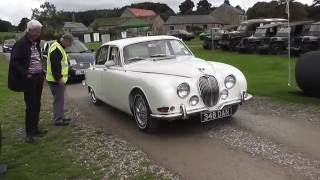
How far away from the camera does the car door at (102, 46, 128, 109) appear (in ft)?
29.8

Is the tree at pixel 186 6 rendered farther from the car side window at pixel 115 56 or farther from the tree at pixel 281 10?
the car side window at pixel 115 56

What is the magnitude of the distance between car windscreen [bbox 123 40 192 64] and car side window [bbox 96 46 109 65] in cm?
110

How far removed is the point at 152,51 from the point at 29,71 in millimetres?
2602

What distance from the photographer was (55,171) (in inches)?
254

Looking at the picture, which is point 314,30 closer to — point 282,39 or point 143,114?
point 282,39

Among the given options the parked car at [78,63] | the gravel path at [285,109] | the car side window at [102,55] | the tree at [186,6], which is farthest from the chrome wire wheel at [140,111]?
the tree at [186,6]

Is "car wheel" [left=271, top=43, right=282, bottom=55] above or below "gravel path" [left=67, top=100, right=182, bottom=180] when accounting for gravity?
above

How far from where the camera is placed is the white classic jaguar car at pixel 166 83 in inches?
306

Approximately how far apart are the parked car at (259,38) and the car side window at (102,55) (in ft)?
60.7

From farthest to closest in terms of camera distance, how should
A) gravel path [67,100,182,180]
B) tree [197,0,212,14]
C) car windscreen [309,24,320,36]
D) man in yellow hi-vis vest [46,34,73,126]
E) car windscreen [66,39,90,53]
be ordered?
1. tree [197,0,212,14]
2. car windscreen [309,24,320,36]
3. car windscreen [66,39,90,53]
4. man in yellow hi-vis vest [46,34,73,126]
5. gravel path [67,100,182,180]

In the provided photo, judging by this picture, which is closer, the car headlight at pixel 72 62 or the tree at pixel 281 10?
the car headlight at pixel 72 62

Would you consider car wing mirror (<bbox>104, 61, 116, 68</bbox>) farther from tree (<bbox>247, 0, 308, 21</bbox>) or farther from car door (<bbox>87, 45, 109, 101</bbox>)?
tree (<bbox>247, 0, 308, 21</bbox>)

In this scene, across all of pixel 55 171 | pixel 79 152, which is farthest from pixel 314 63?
pixel 55 171

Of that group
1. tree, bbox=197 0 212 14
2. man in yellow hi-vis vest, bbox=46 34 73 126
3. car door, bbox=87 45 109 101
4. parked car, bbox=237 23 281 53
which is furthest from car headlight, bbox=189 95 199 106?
tree, bbox=197 0 212 14
